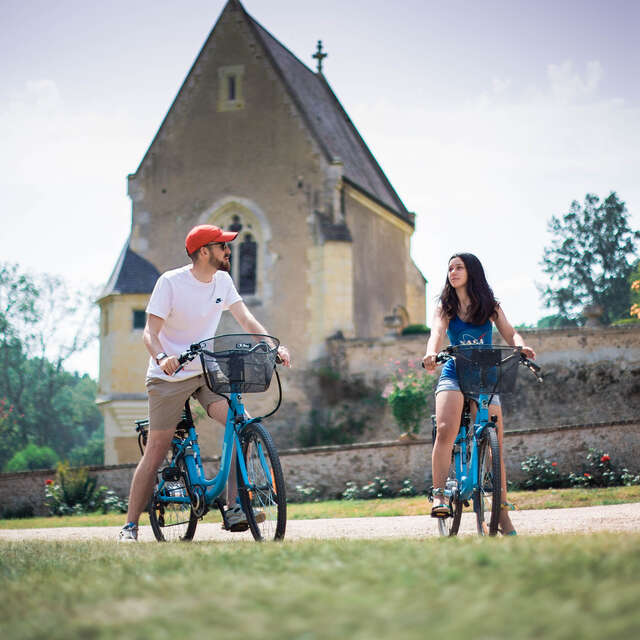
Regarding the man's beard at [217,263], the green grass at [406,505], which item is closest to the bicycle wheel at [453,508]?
the man's beard at [217,263]

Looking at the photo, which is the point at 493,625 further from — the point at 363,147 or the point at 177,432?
the point at 363,147

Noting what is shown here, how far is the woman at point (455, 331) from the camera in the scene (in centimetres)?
599

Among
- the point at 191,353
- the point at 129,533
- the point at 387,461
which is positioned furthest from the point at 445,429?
the point at 387,461

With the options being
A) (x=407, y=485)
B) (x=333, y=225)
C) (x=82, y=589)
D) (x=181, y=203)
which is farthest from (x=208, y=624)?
(x=181, y=203)

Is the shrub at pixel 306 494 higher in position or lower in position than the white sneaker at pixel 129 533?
lower

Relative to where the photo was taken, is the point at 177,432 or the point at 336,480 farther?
the point at 336,480

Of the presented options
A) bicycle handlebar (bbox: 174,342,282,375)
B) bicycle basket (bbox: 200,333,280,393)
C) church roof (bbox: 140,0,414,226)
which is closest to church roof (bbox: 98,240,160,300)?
church roof (bbox: 140,0,414,226)

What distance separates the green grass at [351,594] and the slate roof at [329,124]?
21108 millimetres

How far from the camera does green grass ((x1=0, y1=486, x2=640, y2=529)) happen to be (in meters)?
10.4

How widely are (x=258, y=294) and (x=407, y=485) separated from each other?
1131 centimetres

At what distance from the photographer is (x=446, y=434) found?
601cm

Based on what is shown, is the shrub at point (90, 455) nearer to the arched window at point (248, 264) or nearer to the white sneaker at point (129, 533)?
the arched window at point (248, 264)

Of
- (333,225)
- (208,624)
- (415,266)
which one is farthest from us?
(415,266)

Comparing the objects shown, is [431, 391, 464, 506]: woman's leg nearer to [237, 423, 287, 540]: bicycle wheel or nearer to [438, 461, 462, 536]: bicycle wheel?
[438, 461, 462, 536]: bicycle wheel
